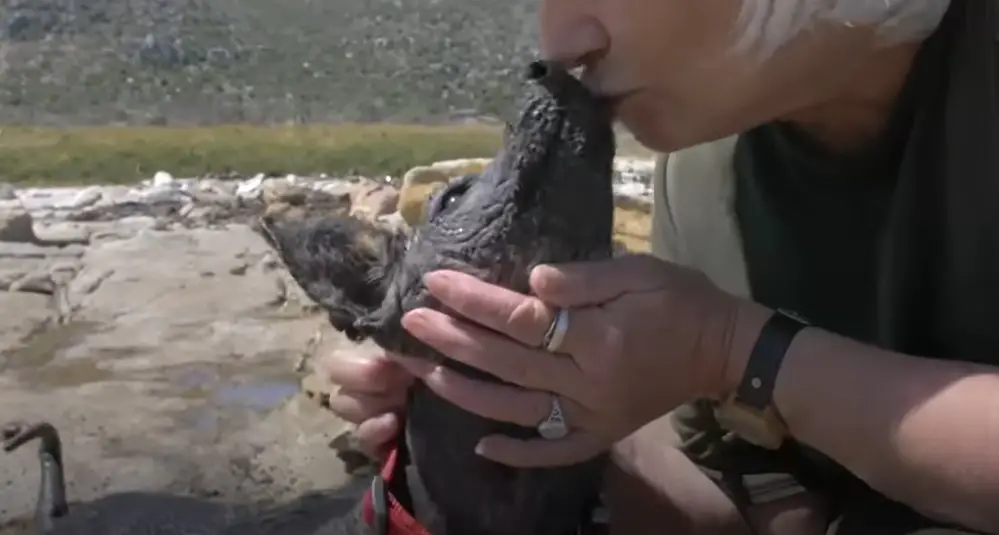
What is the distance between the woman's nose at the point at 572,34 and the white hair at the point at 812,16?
0.10m

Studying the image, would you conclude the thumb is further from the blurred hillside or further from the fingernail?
the blurred hillside

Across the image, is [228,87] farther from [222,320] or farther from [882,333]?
[882,333]

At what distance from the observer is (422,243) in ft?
2.53

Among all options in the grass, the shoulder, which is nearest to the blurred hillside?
the grass

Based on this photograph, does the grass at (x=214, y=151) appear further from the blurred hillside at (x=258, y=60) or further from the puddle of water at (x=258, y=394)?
the puddle of water at (x=258, y=394)

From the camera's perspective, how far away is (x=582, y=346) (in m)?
0.79

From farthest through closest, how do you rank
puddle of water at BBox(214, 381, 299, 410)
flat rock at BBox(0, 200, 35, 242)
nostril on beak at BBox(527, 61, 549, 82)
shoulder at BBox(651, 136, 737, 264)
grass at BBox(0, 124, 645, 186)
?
grass at BBox(0, 124, 645, 186) → flat rock at BBox(0, 200, 35, 242) → puddle of water at BBox(214, 381, 299, 410) → shoulder at BBox(651, 136, 737, 264) → nostril on beak at BBox(527, 61, 549, 82)

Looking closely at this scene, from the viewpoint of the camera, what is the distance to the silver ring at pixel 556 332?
77 cm

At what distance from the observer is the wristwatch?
0.85 metres

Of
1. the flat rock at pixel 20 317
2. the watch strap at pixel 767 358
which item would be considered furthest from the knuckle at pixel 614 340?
the flat rock at pixel 20 317

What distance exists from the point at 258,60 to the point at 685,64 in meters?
2.30

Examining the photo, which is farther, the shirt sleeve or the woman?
the shirt sleeve

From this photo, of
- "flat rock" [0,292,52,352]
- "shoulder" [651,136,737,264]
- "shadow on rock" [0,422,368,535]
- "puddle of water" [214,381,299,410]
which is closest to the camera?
"shadow on rock" [0,422,368,535]

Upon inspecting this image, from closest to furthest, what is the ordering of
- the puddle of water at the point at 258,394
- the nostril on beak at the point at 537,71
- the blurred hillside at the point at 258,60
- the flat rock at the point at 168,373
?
the nostril on beak at the point at 537,71 < the flat rock at the point at 168,373 < the puddle of water at the point at 258,394 < the blurred hillside at the point at 258,60
